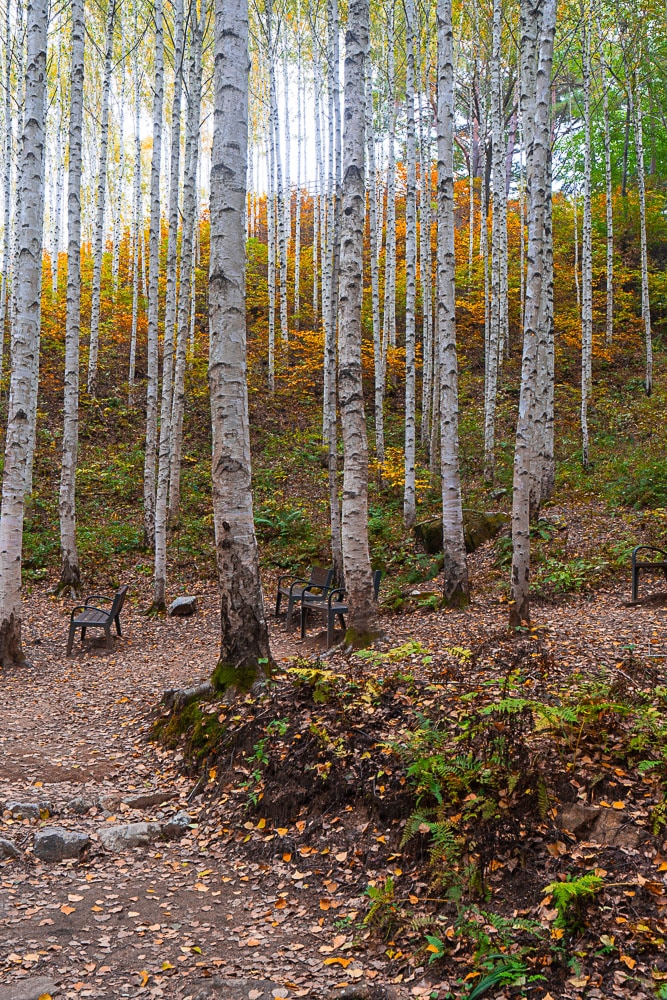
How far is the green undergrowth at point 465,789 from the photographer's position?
2547 mm

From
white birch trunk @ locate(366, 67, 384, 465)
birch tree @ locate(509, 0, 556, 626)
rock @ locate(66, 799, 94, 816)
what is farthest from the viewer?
white birch trunk @ locate(366, 67, 384, 465)

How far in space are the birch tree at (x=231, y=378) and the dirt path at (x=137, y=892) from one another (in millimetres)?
1096

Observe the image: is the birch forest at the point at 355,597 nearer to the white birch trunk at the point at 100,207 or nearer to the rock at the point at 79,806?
the rock at the point at 79,806

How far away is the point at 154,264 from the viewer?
477 inches

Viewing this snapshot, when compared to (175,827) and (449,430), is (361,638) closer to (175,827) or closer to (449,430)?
(175,827)

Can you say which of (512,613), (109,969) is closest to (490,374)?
(512,613)

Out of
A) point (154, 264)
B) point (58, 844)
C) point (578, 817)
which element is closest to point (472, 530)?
point (154, 264)

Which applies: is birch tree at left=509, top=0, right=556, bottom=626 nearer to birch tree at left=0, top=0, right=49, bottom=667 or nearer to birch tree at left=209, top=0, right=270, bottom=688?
birch tree at left=209, top=0, right=270, bottom=688

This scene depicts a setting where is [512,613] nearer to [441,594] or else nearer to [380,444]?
[441,594]

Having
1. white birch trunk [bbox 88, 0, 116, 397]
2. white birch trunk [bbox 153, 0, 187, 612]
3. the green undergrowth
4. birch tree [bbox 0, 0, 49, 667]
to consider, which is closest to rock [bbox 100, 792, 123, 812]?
the green undergrowth

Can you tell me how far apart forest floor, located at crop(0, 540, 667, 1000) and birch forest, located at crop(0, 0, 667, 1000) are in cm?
2

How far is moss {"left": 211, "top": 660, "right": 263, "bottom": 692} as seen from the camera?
4.95 meters

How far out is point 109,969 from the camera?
105 inches

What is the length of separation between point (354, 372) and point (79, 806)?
14.1 ft
